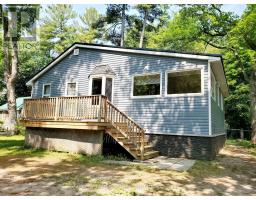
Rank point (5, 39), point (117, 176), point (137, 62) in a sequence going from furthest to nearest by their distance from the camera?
point (5, 39), point (137, 62), point (117, 176)

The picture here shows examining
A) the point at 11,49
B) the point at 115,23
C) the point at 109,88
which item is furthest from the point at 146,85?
the point at 115,23

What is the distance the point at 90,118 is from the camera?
379 inches

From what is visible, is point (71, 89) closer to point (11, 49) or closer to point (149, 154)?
point (149, 154)

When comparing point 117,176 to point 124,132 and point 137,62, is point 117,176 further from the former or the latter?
point 137,62

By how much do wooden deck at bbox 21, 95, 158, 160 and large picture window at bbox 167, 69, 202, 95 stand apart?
2.55 m

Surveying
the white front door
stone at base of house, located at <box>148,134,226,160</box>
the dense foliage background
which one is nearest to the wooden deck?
stone at base of house, located at <box>148,134,226,160</box>

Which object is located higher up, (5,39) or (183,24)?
(183,24)

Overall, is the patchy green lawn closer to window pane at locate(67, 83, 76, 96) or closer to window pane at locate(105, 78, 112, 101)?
window pane at locate(105, 78, 112, 101)

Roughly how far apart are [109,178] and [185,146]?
4.72 meters

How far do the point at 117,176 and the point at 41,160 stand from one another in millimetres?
3815

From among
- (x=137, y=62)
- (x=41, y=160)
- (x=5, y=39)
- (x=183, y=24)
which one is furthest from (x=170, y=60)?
(x=5, y=39)

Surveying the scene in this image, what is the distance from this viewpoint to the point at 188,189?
5.67 metres

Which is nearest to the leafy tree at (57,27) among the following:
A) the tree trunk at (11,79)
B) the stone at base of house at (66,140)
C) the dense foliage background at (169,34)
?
the dense foliage background at (169,34)

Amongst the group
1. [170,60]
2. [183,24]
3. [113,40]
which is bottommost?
[170,60]
